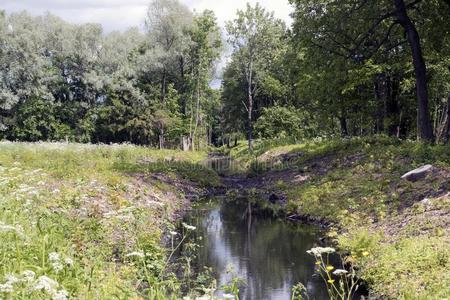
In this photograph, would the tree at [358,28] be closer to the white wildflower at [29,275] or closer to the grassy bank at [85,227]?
the grassy bank at [85,227]

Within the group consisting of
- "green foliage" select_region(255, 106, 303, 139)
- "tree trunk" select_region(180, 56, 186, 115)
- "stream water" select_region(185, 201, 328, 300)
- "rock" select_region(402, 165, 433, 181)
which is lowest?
"stream water" select_region(185, 201, 328, 300)

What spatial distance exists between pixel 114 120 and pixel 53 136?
8.03 m

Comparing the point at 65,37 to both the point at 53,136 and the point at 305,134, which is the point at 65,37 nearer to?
the point at 53,136

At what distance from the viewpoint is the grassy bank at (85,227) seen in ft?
18.7

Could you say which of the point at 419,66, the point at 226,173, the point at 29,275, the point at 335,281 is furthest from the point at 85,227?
the point at 226,173

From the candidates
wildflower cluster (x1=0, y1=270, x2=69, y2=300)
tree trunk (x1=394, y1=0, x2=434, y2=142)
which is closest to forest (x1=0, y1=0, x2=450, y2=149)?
tree trunk (x1=394, y1=0, x2=434, y2=142)

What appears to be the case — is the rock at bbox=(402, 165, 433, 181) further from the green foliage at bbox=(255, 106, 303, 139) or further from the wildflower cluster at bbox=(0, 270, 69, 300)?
the green foliage at bbox=(255, 106, 303, 139)

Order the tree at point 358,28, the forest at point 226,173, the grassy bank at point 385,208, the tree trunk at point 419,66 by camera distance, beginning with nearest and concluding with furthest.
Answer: the forest at point 226,173 → the grassy bank at point 385,208 → the tree trunk at point 419,66 → the tree at point 358,28

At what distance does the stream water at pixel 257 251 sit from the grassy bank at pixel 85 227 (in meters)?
1.41

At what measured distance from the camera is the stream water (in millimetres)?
10172

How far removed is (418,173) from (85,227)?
11895 millimetres

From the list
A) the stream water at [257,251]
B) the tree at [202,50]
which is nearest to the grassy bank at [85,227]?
the stream water at [257,251]

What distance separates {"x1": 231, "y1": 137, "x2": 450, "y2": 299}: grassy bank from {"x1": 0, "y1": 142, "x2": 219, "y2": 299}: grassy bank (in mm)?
4417

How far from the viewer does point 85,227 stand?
Answer: 30.7ft
